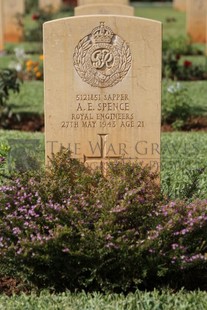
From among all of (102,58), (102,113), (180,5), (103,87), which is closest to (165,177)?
(102,113)

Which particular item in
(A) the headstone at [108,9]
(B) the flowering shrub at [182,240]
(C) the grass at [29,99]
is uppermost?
(A) the headstone at [108,9]

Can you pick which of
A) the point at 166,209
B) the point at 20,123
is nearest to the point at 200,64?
the point at 20,123

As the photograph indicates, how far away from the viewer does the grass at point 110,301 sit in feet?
12.3

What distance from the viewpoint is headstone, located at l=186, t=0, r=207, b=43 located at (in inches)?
685

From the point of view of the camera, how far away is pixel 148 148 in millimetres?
5117

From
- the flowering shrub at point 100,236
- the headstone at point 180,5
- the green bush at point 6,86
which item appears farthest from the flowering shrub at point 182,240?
the headstone at point 180,5

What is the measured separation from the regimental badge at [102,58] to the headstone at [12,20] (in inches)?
542

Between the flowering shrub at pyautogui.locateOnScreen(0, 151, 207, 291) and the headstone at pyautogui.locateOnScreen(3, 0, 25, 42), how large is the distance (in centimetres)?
1453

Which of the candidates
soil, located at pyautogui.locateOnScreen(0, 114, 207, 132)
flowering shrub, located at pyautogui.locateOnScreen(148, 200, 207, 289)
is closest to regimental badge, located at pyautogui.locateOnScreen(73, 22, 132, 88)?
flowering shrub, located at pyautogui.locateOnScreen(148, 200, 207, 289)

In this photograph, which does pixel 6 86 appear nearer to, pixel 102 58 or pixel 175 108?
pixel 175 108

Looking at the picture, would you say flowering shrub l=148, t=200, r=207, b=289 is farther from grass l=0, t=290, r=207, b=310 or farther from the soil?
the soil

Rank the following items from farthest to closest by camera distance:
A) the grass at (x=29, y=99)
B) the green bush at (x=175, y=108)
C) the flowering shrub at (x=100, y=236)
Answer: the grass at (x=29, y=99), the green bush at (x=175, y=108), the flowering shrub at (x=100, y=236)

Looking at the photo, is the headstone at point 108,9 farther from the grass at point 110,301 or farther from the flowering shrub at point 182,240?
the grass at point 110,301

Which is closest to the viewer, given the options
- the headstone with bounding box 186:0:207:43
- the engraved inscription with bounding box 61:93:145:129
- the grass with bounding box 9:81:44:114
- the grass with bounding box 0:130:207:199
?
the engraved inscription with bounding box 61:93:145:129
